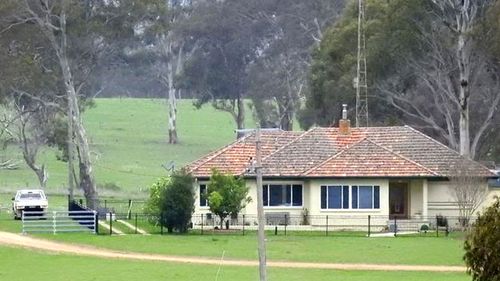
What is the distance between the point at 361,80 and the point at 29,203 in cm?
1905

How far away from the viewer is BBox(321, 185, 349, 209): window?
193 feet

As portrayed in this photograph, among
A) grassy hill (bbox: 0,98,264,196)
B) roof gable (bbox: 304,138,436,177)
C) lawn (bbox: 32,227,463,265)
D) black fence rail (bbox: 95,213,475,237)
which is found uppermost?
grassy hill (bbox: 0,98,264,196)

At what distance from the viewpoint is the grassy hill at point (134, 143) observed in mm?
92375

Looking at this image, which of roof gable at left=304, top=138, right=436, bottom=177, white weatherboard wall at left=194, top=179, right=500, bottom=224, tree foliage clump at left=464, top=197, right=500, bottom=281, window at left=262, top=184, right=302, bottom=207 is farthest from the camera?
window at left=262, top=184, right=302, bottom=207

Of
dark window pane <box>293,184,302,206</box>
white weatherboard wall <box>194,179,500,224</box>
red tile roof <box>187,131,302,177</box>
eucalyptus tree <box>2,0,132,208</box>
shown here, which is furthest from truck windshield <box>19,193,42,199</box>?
dark window pane <box>293,184,302,206</box>

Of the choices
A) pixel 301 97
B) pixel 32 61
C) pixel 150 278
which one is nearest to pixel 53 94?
pixel 32 61

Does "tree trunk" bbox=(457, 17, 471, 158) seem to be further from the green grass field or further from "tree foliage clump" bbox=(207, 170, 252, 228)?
"tree foliage clump" bbox=(207, 170, 252, 228)

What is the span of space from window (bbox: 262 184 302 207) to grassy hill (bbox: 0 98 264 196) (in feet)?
85.0

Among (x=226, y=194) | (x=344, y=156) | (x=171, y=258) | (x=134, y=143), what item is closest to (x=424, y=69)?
(x=344, y=156)

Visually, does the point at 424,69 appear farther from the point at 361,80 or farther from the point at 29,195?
the point at 29,195

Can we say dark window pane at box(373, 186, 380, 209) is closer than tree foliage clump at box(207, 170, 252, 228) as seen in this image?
No

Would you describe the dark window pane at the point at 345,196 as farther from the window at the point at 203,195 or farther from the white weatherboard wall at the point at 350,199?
the window at the point at 203,195

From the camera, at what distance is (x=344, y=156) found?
Answer: 60594 millimetres

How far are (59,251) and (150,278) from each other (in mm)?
10509
